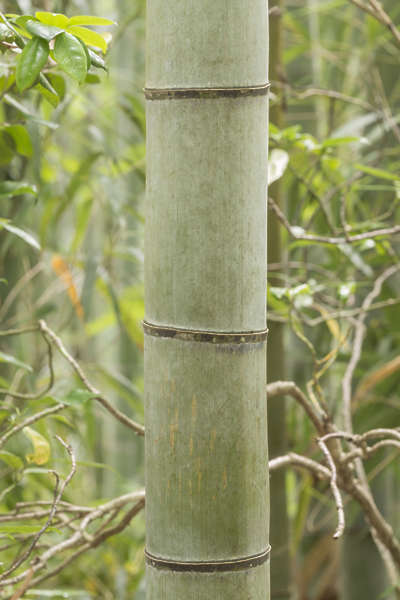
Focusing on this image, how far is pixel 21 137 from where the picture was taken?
686 millimetres

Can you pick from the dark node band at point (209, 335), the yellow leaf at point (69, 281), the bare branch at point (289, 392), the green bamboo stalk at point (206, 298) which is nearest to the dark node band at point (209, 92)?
the green bamboo stalk at point (206, 298)

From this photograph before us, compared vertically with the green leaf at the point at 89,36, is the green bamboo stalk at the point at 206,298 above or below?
below

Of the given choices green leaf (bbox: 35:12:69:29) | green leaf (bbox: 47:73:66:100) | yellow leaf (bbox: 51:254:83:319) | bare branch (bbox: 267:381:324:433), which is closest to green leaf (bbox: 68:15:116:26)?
green leaf (bbox: 35:12:69:29)

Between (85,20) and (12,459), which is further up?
(85,20)

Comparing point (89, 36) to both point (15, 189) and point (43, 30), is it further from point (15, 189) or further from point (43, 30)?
point (15, 189)

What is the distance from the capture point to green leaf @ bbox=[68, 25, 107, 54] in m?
0.47

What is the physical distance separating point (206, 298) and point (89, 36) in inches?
6.9

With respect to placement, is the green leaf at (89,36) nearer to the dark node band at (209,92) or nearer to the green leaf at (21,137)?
the dark node band at (209,92)

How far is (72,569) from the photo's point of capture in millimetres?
1638

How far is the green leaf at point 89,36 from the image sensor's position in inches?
18.3

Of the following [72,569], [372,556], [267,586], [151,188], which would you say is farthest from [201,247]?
[72,569]

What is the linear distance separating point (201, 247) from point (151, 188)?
0.16ft

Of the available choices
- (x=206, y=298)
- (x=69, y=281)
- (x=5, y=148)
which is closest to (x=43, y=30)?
(x=206, y=298)

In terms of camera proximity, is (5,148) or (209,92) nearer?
(209,92)
